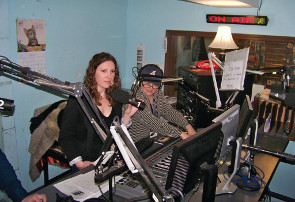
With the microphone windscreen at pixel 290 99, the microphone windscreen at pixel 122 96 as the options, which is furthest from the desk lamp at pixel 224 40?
the microphone windscreen at pixel 122 96

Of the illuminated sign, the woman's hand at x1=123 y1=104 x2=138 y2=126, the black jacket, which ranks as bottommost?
the black jacket

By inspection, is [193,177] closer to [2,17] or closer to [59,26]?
[2,17]

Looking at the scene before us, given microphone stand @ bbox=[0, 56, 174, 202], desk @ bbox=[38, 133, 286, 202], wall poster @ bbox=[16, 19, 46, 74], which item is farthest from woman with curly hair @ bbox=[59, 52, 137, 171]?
wall poster @ bbox=[16, 19, 46, 74]

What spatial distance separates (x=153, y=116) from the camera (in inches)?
100

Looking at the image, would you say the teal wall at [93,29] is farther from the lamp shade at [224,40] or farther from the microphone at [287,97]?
the microphone at [287,97]

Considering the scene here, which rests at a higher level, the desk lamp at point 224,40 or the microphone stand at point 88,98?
the desk lamp at point 224,40

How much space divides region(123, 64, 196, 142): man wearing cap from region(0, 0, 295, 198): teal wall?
1274 millimetres

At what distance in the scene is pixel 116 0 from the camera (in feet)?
13.5

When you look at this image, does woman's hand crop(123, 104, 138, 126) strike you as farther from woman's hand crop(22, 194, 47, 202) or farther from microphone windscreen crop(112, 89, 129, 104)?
woman's hand crop(22, 194, 47, 202)

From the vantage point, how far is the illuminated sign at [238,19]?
3.36 m

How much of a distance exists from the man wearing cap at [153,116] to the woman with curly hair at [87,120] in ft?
0.82

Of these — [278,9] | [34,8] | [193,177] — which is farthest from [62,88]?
[278,9]

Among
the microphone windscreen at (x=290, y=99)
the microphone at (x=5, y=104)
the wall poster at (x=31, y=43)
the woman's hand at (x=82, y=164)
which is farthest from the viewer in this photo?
the wall poster at (x=31, y=43)

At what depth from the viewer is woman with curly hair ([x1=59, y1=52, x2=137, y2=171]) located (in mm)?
2191
